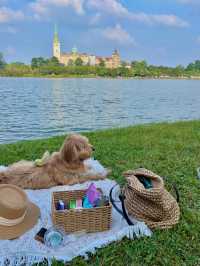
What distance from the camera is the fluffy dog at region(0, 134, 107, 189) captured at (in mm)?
4164

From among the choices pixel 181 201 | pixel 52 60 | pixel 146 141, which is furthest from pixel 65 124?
pixel 52 60

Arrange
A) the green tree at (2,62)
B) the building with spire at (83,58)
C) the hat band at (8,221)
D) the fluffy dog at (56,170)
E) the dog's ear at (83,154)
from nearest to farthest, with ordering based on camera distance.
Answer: the hat band at (8,221) < the fluffy dog at (56,170) < the dog's ear at (83,154) < the green tree at (2,62) < the building with spire at (83,58)

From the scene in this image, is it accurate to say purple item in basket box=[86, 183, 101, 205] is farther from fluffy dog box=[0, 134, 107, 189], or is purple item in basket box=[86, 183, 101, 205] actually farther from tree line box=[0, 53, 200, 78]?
tree line box=[0, 53, 200, 78]

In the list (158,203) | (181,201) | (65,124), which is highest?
(158,203)

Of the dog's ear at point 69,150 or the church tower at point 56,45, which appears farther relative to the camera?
the church tower at point 56,45

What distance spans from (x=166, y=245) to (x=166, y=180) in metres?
1.54

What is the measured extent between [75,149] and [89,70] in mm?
78356

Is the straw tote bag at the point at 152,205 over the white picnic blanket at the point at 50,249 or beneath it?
over

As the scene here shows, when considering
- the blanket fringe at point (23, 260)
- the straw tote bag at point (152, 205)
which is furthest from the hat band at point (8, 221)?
the straw tote bag at point (152, 205)

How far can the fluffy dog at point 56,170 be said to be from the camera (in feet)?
13.7

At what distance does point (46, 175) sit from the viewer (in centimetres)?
424

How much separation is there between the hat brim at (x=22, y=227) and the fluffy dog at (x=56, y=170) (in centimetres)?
72

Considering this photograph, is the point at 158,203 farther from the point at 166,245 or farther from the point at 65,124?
the point at 65,124

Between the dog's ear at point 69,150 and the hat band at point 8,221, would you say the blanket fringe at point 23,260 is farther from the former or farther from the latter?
the dog's ear at point 69,150
